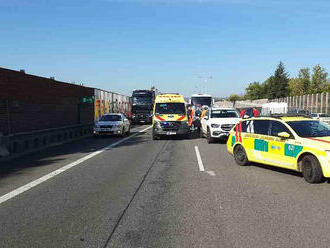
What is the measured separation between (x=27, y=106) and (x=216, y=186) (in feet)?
46.3

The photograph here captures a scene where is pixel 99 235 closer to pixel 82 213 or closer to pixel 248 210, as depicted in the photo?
pixel 82 213

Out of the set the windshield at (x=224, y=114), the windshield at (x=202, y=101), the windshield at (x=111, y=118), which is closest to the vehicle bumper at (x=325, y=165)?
the windshield at (x=224, y=114)

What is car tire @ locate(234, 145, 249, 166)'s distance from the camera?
10.3 metres

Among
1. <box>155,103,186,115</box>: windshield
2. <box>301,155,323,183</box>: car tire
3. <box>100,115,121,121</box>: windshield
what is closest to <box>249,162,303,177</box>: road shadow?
<box>301,155,323,183</box>: car tire

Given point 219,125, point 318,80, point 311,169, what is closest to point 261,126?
point 311,169

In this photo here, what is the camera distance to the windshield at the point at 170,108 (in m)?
20.3

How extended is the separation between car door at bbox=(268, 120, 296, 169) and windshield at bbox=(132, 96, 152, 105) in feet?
97.3

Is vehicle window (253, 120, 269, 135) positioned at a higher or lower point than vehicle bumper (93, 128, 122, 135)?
higher

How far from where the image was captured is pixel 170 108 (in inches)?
803

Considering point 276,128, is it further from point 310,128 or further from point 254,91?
point 254,91

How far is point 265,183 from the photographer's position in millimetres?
7898

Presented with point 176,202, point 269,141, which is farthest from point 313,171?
point 176,202

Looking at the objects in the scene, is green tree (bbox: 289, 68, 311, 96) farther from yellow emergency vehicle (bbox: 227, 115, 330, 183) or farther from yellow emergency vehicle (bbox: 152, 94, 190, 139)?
yellow emergency vehicle (bbox: 227, 115, 330, 183)

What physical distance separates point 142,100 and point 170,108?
18781mm
